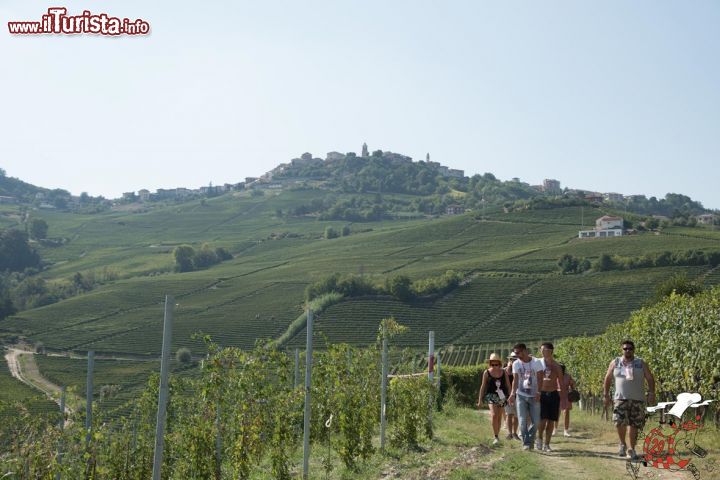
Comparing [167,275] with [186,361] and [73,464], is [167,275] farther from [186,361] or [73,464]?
[73,464]

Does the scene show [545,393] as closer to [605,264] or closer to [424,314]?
[424,314]

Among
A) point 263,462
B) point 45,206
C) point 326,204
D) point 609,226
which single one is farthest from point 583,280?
point 45,206

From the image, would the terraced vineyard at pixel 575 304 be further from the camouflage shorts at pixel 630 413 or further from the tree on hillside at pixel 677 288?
→ the camouflage shorts at pixel 630 413

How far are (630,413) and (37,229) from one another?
459 ft

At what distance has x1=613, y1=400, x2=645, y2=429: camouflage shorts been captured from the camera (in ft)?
27.8

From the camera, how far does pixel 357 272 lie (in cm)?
8662

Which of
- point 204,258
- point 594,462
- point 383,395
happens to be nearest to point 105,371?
point 383,395

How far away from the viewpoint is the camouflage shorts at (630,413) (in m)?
8.48

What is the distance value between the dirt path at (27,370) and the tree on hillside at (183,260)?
40.8m

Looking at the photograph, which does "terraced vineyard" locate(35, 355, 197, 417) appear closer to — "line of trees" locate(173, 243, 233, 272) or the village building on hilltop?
"line of trees" locate(173, 243, 233, 272)

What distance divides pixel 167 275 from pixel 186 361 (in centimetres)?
4212

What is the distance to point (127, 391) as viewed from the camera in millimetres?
48156

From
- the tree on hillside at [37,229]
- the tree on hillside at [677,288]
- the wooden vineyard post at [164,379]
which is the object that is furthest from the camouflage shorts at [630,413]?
the tree on hillside at [37,229]

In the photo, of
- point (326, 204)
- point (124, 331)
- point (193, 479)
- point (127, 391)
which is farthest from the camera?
point (326, 204)
